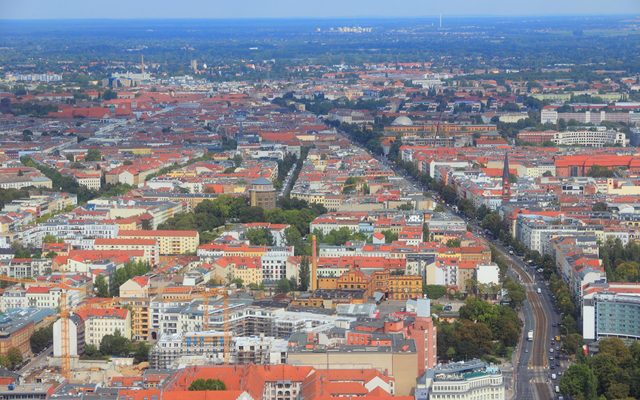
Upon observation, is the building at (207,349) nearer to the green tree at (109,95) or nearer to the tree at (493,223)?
the tree at (493,223)

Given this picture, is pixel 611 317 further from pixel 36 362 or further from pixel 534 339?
pixel 36 362

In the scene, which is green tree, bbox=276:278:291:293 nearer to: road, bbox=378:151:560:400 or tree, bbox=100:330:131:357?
road, bbox=378:151:560:400

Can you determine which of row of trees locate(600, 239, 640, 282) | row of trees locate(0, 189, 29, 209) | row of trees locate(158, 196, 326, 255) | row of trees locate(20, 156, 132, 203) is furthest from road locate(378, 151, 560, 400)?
row of trees locate(0, 189, 29, 209)

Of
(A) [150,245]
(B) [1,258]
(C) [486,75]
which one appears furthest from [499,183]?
(C) [486,75]

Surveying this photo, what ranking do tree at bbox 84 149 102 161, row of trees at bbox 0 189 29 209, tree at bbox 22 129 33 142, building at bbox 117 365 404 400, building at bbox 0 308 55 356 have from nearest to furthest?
building at bbox 117 365 404 400
building at bbox 0 308 55 356
row of trees at bbox 0 189 29 209
tree at bbox 84 149 102 161
tree at bbox 22 129 33 142

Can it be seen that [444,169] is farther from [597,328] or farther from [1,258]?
[597,328]

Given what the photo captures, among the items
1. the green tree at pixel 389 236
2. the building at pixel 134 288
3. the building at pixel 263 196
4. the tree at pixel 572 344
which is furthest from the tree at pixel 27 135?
the tree at pixel 572 344
